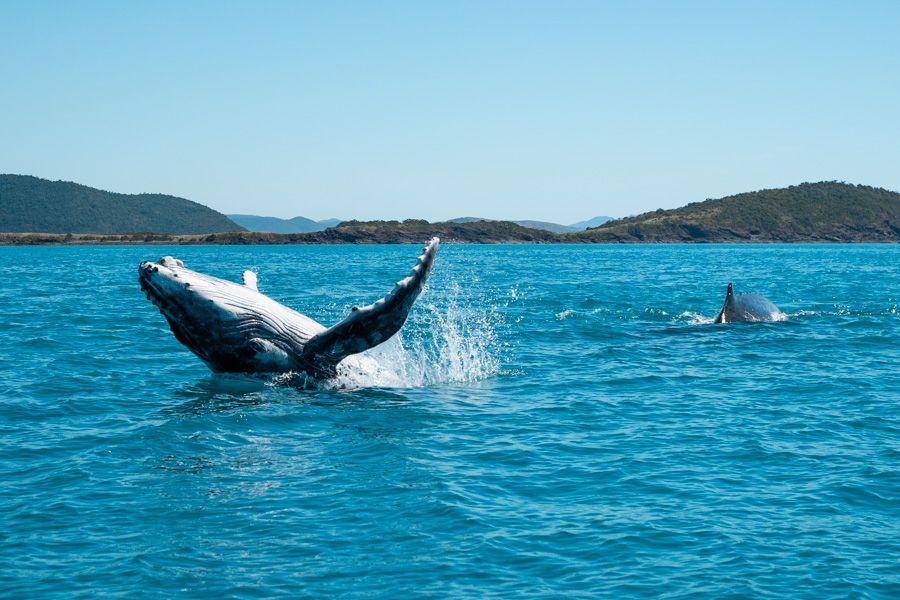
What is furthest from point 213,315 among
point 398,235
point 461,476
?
point 398,235

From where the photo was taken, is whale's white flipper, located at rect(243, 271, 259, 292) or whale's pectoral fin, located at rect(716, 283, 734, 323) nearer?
whale's white flipper, located at rect(243, 271, 259, 292)

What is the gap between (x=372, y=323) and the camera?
12.1m

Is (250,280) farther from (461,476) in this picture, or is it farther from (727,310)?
(727,310)

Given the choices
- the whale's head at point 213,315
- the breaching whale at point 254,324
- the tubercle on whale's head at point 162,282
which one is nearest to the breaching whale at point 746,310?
the breaching whale at point 254,324

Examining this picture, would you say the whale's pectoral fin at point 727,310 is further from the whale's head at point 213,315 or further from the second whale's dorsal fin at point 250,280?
the whale's head at point 213,315

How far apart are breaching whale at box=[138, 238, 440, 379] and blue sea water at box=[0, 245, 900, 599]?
60 centimetres

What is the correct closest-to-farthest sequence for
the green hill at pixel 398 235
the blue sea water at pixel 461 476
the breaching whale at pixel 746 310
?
the blue sea water at pixel 461 476 < the breaching whale at pixel 746 310 < the green hill at pixel 398 235

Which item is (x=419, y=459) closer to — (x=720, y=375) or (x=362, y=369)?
(x=362, y=369)

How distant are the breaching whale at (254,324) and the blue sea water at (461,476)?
600mm

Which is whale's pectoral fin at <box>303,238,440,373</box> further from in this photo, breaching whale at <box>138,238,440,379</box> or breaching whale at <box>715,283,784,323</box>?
breaching whale at <box>715,283,784,323</box>

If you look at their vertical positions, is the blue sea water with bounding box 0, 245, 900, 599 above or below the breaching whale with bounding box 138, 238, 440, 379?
below

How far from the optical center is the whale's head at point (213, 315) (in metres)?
12.6

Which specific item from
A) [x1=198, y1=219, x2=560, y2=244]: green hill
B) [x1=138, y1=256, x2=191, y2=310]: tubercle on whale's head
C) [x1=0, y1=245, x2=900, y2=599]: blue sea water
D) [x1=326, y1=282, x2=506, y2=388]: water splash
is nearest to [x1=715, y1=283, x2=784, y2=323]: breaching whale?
[x1=0, y1=245, x2=900, y2=599]: blue sea water

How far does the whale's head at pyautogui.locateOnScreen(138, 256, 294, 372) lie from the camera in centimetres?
1259
